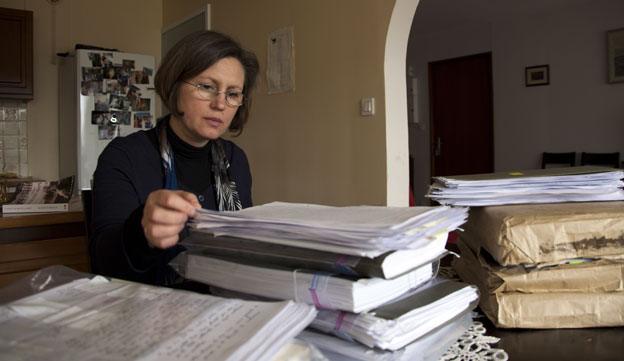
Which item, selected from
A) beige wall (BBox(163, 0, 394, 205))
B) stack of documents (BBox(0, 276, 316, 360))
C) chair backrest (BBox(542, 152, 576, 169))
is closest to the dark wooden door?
chair backrest (BBox(542, 152, 576, 169))

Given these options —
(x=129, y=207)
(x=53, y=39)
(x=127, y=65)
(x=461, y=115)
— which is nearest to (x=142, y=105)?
(x=127, y=65)

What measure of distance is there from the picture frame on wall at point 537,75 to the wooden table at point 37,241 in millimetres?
5271

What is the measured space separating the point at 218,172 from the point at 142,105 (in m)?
3.68

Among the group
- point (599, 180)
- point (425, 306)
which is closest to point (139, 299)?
point (425, 306)

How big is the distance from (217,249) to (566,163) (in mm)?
5693

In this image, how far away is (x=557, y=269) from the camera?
0.65m

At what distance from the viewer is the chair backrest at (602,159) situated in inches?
193

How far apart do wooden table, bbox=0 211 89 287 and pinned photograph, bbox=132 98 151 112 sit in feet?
8.83

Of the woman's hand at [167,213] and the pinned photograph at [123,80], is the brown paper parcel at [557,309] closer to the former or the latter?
the woman's hand at [167,213]

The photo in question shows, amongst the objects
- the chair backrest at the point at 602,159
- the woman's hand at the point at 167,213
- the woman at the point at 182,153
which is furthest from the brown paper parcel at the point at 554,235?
the chair backrest at the point at 602,159

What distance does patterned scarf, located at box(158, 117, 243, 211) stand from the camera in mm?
1206

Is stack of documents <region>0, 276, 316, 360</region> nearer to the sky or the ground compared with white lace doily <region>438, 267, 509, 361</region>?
nearer to the sky

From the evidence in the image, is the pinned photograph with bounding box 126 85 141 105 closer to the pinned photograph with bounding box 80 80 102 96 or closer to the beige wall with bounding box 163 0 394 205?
the pinned photograph with bounding box 80 80 102 96

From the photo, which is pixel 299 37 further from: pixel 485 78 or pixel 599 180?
pixel 485 78
